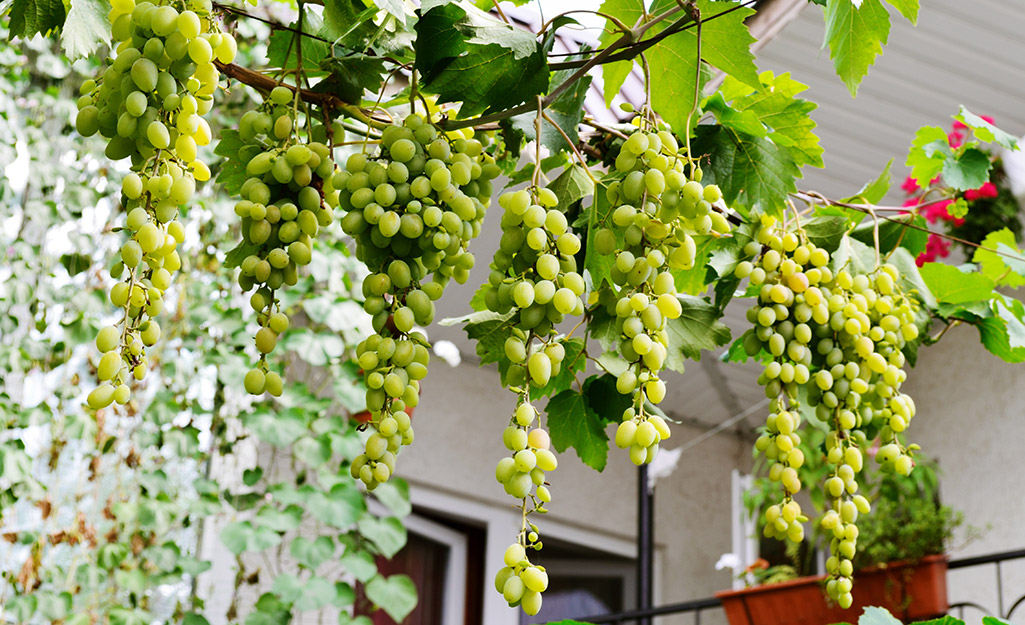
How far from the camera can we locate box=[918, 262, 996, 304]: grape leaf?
1.04 meters

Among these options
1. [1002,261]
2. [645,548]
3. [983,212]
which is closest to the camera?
[1002,261]

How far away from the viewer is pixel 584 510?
4.16 meters

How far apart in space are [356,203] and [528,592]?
256 millimetres

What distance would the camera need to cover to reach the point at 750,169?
0.84 metres

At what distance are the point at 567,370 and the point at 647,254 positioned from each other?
28 cm

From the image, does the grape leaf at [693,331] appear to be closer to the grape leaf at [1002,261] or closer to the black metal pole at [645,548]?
the grape leaf at [1002,261]

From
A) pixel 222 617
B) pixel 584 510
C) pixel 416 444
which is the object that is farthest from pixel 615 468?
pixel 222 617

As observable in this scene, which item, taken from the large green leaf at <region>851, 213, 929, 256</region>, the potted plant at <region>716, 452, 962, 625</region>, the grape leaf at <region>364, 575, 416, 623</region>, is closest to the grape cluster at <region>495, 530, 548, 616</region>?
the large green leaf at <region>851, 213, 929, 256</region>

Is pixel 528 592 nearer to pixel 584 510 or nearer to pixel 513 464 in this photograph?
pixel 513 464

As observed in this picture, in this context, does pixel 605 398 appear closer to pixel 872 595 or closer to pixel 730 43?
pixel 730 43

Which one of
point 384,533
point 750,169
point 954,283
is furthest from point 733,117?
point 384,533

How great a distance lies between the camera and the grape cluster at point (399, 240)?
1.93ft

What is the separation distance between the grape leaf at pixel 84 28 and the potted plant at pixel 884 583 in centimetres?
230

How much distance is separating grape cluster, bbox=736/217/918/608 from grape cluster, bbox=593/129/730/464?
0.82ft
